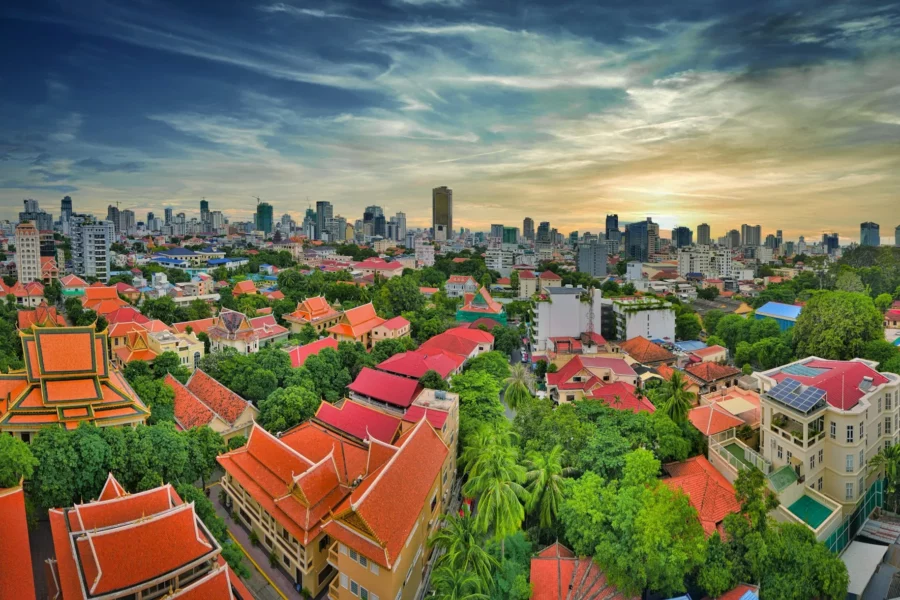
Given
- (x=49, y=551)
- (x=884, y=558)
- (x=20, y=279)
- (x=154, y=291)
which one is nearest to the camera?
(x=49, y=551)

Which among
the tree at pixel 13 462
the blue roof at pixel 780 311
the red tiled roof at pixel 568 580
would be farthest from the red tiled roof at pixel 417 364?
the blue roof at pixel 780 311

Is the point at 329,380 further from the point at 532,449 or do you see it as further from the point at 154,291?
the point at 154,291

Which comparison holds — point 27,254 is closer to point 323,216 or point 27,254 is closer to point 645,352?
point 645,352

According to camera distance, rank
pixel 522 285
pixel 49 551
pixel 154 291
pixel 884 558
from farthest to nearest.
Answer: pixel 522 285 → pixel 154 291 → pixel 884 558 → pixel 49 551

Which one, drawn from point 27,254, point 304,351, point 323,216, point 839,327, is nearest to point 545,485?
point 304,351

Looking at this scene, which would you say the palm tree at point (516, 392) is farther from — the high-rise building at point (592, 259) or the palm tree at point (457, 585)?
the high-rise building at point (592, 259)

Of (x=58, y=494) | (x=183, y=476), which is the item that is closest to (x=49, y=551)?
(x=58, y=494)

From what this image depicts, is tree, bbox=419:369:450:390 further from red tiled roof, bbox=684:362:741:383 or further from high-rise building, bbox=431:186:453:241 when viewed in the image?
high-rise building, bbox=431:186:453:241
